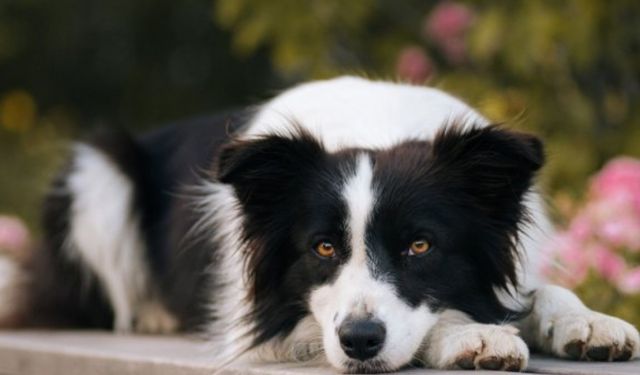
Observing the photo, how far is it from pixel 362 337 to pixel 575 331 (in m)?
0.69

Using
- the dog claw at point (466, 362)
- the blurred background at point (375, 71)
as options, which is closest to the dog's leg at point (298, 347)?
the dog claw at point (466, 362)

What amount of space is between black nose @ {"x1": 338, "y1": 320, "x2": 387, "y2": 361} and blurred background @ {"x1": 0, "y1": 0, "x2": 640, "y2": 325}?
4.49ft

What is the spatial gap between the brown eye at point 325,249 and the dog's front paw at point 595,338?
73cm

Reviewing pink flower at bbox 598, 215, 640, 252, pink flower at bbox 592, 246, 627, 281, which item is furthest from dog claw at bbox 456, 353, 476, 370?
pink flower at bbox 598, 215, 640, 252

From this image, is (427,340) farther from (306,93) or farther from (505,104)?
(505,104)

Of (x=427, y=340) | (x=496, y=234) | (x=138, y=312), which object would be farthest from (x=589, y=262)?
(x=138, y=312)

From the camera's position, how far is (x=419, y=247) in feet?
11.6

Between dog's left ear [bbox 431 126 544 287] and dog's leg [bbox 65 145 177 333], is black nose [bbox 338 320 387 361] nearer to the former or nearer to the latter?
dog's left ear [bbox 431 126 544 287]

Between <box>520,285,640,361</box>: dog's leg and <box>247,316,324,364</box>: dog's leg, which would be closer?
<box>520,285,640,361</box>: dog's leg

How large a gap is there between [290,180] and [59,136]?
9298 mm

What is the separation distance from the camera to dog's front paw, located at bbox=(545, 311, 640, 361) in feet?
11.2

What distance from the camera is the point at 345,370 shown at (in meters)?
3.39

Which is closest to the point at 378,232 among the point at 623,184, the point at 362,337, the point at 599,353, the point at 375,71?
the point at 362,337

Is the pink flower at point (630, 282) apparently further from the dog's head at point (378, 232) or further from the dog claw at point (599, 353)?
the dog claw at point (599, 353)
